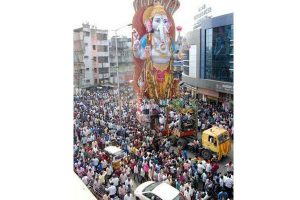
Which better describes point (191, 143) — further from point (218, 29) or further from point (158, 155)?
point (218, 29)

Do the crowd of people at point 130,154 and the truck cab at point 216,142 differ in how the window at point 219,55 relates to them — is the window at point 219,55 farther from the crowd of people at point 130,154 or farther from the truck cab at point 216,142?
the truck cab at point 216,142

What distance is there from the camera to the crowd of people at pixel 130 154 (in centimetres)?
489

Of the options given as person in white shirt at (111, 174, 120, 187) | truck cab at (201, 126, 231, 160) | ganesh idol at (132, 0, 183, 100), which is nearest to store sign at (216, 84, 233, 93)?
truck cab at (201, 126, 231, 160)

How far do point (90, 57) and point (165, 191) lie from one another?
290 cm

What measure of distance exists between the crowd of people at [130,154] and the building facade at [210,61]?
0.39 metres

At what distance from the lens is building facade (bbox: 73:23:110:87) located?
586 centimetres

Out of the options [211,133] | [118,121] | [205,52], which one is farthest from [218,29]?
[118,121]

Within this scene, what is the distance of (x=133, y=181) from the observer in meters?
5.09

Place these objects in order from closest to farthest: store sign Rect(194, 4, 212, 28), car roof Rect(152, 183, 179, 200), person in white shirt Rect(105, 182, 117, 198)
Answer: car roof Rect(152, 183, 179, 200), person in white shirt Rect(105, 182, 117, 198), store sign Rect(194, 4, 212, 28)

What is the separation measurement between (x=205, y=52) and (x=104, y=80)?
259 cm

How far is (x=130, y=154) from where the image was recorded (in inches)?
216

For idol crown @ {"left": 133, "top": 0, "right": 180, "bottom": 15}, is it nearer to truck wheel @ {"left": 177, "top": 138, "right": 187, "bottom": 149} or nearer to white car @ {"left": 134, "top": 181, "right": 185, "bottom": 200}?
truck wheel @ {"left": 177, "top": 138, "right": 187, "bottom": 149}

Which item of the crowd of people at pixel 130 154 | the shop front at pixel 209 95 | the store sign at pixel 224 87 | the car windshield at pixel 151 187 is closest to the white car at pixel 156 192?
the car windshield at pixel 151 187

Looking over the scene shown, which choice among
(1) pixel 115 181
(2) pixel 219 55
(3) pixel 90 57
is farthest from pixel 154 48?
(1) pixel 115 181
